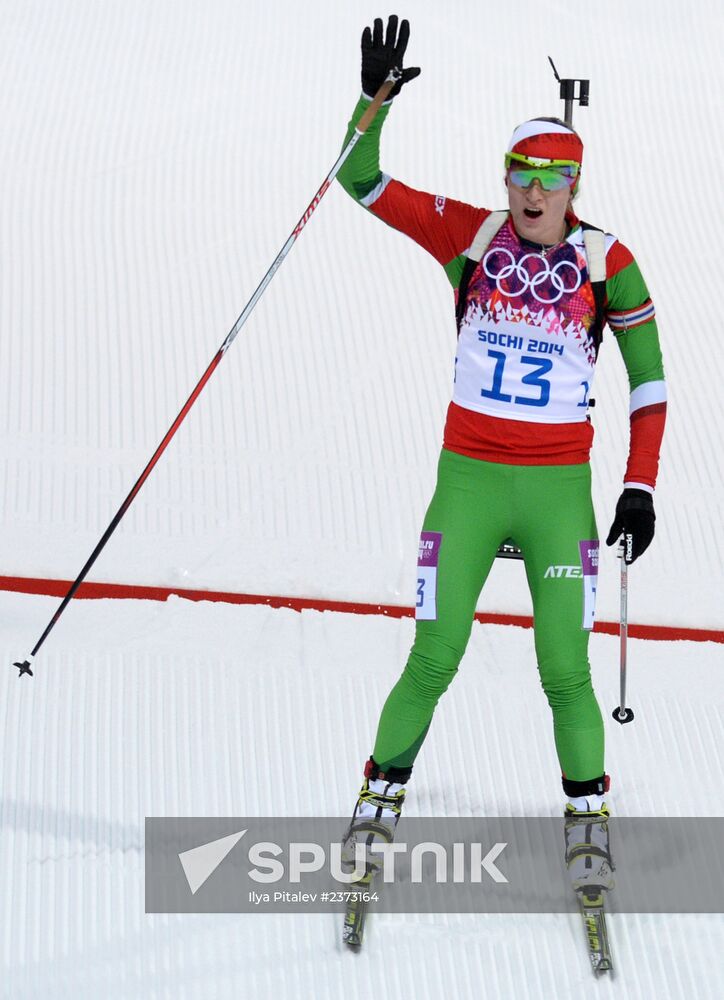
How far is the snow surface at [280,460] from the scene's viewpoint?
290 cm

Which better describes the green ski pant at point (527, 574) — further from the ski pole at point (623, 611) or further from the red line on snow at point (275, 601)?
the red line on snow at point (275, 601)

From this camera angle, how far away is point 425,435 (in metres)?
5.01

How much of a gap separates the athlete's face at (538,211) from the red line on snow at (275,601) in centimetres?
180

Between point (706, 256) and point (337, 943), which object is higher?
point (706, 256)

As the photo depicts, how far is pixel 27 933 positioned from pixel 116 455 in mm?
2331

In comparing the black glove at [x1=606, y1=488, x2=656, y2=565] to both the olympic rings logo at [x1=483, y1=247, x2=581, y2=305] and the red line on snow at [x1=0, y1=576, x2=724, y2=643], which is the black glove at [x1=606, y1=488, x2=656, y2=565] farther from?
the red line on snow at [x1=0, y1=576, x2=724, y2=643]

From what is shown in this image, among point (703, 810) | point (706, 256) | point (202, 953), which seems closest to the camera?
point (202, 953)

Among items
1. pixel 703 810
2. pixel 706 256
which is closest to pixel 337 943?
pixel 703 810

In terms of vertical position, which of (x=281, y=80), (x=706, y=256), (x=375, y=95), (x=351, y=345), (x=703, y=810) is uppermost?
(x=281, y=80)

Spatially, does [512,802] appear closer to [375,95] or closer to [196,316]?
[375,95]

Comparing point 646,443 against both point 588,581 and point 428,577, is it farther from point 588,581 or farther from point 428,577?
point 428,577

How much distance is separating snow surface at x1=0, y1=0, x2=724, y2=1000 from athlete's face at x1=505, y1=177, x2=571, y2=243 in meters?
1.47

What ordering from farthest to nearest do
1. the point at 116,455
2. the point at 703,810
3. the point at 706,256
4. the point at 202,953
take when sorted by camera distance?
the point at 706,256
the point at 116,455
the point at 703,810
the point at 202,953

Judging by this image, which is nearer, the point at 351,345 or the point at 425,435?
the point at 425,435
